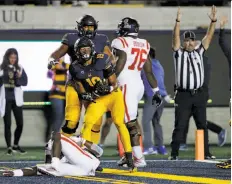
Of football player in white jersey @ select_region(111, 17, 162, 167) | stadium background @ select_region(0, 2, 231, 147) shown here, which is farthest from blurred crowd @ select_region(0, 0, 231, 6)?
football player in white jersey @ select_region(111, 17, 162, 167)

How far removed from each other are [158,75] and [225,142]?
8.55 feet

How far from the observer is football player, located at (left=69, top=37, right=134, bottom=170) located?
435 inches

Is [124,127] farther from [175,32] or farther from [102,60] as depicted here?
[175,32]

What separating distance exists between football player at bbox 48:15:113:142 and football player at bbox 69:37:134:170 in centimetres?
11

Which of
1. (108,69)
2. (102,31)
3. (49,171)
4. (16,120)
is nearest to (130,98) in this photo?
(108,69)

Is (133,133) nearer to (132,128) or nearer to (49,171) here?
(132,128)

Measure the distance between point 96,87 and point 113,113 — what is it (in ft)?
1.26

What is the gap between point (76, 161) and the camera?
34.6 ft

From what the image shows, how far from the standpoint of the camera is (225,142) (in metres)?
17.5

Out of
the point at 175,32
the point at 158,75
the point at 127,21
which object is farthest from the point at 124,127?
the point at 158,75

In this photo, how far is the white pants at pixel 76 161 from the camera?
34.4ft

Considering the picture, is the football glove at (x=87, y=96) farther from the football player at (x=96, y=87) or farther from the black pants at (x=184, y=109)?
the black pants at (x=184, y=109)

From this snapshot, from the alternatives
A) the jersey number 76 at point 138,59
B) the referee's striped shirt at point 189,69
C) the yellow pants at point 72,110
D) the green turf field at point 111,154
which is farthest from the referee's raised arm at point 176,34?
the yellow pants at point 72,110

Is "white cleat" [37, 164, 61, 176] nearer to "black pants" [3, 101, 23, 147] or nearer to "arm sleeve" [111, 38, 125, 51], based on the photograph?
"arm sleeve" [111, 38, 125, 51]
